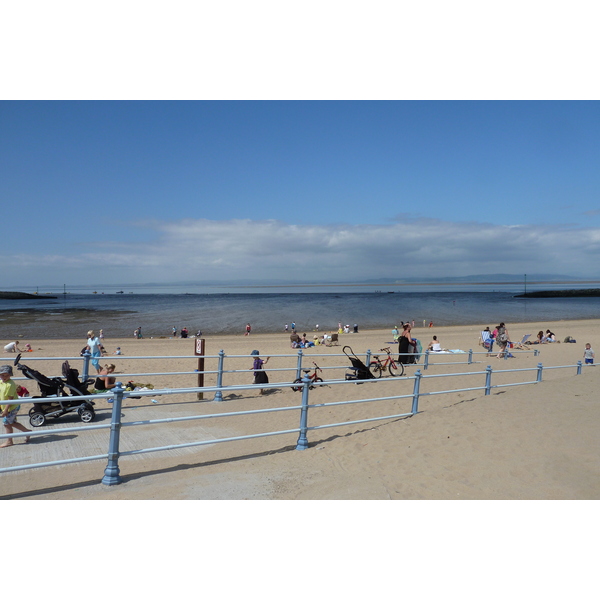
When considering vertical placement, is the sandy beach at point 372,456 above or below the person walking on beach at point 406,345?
below

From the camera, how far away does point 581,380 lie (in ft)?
32.3

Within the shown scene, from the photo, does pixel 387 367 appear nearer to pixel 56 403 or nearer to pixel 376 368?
pixel 376 368

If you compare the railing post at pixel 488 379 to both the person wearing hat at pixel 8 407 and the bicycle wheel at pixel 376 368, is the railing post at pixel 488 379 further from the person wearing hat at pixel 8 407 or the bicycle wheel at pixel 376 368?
the person wearing hat at pixel 8 407

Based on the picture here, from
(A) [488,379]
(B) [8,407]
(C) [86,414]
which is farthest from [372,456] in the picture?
(B) [8,407]

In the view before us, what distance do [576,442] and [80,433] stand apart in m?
7.05

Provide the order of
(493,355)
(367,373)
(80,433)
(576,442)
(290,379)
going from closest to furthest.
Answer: (576,442) → (80,433) → (367,373) → (290,379) → (493,355)

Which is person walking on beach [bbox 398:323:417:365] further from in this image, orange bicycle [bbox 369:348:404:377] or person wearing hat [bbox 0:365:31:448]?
person wearing hat [bbox 0:365:31:448]

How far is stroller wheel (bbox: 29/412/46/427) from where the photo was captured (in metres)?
6.95

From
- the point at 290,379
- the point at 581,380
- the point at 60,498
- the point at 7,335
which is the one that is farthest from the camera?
the point at 7,335

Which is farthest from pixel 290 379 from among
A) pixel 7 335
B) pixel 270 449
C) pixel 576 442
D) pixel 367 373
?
pixel 7 335

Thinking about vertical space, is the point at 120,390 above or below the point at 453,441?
above

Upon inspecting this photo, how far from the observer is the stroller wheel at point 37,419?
695 cm

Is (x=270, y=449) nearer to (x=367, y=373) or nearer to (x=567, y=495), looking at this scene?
(x=567, y=495)

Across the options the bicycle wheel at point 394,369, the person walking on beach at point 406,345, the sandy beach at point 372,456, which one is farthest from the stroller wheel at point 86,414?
the person walking on beach at point 406,345
